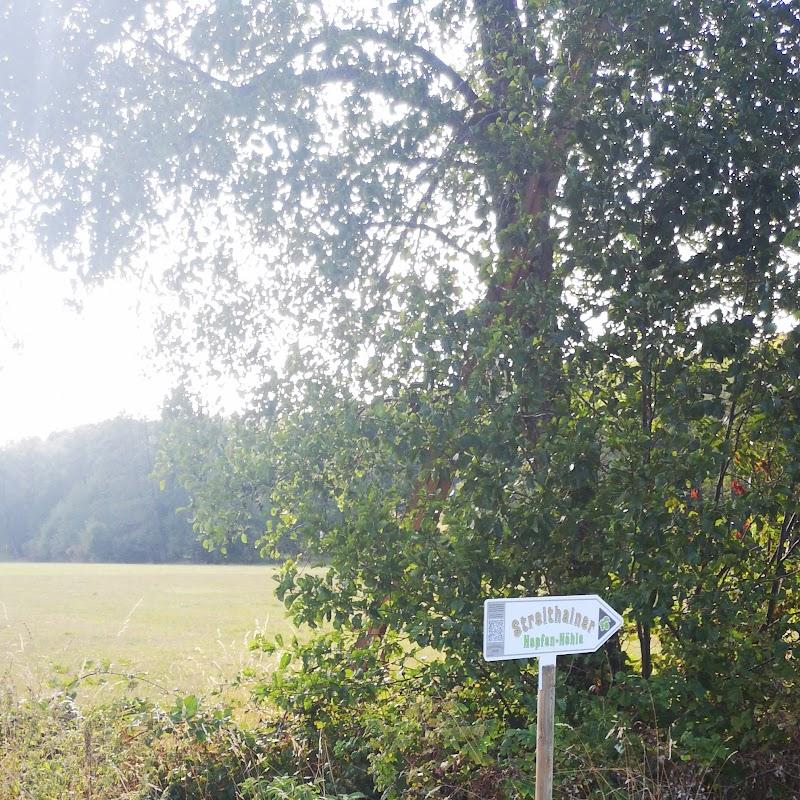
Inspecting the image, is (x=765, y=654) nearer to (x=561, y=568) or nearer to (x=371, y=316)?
(x=561, y=568)

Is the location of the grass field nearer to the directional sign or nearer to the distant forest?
the directional sign

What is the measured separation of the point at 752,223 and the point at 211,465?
12.0 ft

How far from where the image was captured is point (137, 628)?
14102 millimetres

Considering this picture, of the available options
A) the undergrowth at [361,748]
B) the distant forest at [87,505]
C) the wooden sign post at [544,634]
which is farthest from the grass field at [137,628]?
the distant forest at [87,505]

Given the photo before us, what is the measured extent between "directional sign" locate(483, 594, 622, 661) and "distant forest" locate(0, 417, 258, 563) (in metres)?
32.6

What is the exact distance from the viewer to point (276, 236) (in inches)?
262

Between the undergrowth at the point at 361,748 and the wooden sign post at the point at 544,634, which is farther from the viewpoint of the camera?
the undergrowth at the point at 361,748

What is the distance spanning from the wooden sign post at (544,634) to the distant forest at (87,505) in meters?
32.5

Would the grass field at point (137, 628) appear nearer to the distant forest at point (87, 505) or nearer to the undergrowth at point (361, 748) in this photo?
the undergrowth at point (361, 748)

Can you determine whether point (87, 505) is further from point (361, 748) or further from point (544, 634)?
point (544, 634)

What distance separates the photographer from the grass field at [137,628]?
24.8 feet

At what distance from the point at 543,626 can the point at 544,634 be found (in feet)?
0.10

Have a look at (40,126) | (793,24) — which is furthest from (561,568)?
(40,126)

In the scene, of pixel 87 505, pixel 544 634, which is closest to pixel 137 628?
pixel 544 634
